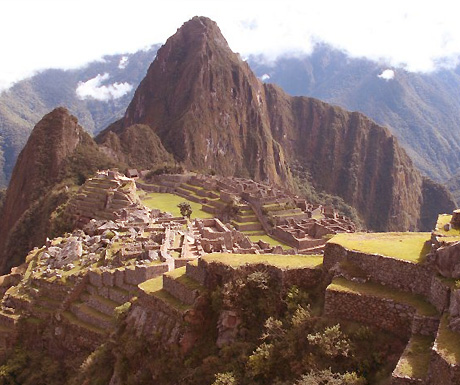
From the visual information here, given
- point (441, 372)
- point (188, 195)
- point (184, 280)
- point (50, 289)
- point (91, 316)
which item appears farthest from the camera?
point (188, 195)

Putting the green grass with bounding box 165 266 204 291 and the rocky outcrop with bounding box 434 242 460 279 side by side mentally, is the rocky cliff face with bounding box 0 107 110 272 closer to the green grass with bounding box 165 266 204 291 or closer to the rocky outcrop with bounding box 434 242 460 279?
the green grass with bounding box 165 266 204 291

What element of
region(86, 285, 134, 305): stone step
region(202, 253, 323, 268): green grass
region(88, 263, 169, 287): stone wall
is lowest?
region(86, 285, 134, 305): stone step

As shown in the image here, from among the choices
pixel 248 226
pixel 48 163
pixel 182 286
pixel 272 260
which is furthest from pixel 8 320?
pixel 48 163

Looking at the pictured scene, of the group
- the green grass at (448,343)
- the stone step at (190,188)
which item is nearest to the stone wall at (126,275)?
the green grass at (448,343)

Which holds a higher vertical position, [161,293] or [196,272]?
[196,272]

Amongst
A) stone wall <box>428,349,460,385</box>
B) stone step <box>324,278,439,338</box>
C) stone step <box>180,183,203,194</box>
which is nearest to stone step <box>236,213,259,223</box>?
stone step <box>180,183,203,194</box>

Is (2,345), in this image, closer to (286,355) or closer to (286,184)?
(286,355)

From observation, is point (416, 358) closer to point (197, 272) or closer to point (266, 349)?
point (266, 349)
